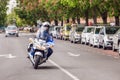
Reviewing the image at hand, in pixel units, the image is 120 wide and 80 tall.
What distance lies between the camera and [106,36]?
3616cm

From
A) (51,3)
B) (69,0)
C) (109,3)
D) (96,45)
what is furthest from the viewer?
(51,3)

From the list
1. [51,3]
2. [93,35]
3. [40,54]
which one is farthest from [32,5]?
[40,54]

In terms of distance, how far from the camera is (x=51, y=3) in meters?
65.5

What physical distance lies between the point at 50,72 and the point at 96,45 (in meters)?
21.7

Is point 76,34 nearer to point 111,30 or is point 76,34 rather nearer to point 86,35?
point 86,35

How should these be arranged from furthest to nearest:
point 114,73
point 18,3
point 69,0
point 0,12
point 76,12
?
point 0,12 < point 18,3 < point 76,12 < point 69,0 < point 114,73

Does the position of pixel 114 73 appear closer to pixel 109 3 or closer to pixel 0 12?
pixel 109 3

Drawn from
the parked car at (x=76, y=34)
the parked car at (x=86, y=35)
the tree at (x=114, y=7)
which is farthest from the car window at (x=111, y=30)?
the parked car at (x=76, y=34)

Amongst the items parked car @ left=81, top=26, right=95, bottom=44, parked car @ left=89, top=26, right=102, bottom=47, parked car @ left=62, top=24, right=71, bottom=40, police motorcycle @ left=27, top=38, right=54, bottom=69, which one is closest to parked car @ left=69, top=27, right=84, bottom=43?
parked car @ left=81, top=26, right=95, bottom=44

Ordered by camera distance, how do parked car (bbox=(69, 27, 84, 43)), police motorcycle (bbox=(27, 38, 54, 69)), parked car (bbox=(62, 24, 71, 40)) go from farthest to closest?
parked car (bbox=(62, 24, 71, 40)) → parked car (bbox=(69, 27, 84, 43)) → police motorcycle (bbox=(27, 38, 54, 69))

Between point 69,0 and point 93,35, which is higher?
point 69,0

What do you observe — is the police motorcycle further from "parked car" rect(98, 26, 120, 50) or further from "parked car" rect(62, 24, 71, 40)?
"parked car" rect(62, 24, 71, 40)

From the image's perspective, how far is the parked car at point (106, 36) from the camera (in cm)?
3578

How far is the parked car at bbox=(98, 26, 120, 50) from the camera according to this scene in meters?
35.8
